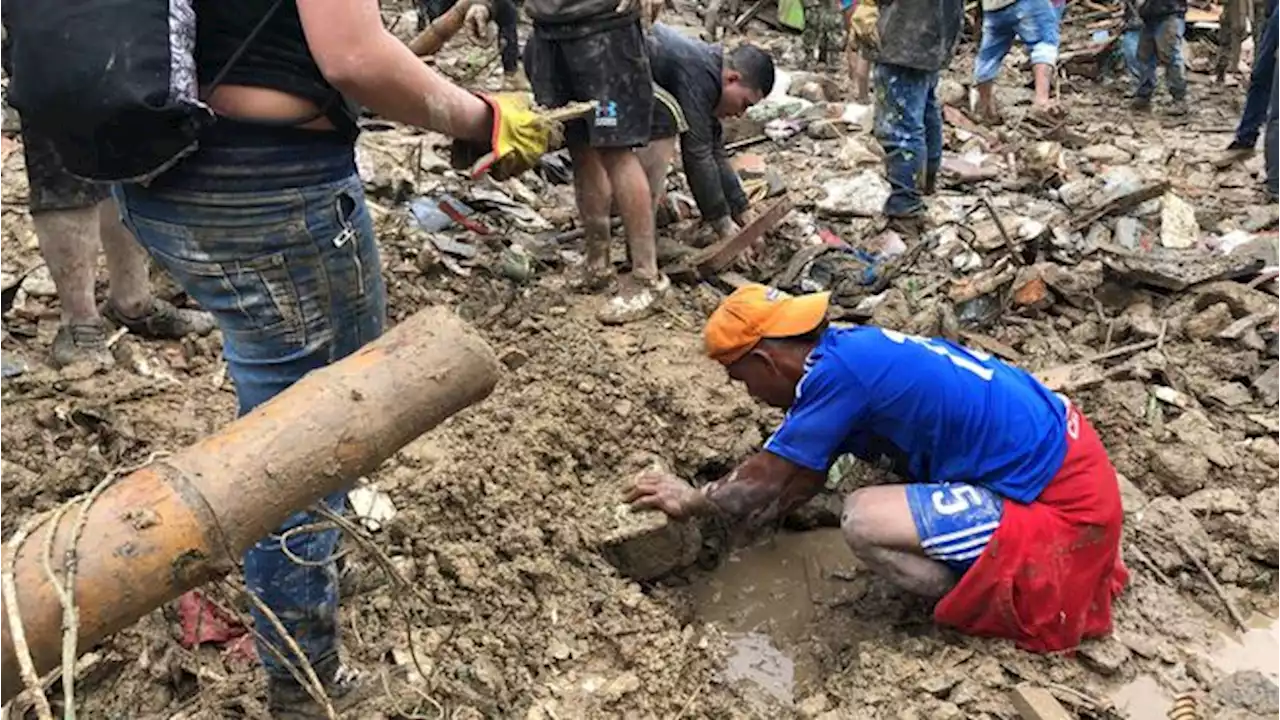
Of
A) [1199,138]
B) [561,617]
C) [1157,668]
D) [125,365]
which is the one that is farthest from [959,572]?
[1199,138]

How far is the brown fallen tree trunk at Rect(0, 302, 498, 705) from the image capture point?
140cm

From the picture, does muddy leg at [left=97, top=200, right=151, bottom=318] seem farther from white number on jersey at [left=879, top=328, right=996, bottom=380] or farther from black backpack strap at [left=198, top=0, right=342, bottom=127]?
white number on jersey at [left=879, top=328, right=996, bottom=380]

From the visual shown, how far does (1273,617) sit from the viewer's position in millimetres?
3701

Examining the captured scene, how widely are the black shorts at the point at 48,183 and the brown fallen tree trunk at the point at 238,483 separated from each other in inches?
95.1

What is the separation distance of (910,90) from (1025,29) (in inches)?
101

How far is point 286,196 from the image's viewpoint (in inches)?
84.8

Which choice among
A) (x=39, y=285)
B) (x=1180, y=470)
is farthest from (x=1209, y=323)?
(x=39, y=285)

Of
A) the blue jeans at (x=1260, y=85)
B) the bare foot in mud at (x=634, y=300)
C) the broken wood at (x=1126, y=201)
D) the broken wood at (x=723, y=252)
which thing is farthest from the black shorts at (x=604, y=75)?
the blue jeans at (x=1260, y=85)

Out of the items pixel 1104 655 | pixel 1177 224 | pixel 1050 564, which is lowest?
pixel 1177 224

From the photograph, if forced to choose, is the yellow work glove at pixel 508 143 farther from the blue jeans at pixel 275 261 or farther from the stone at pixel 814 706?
the stone at pixel 814 706

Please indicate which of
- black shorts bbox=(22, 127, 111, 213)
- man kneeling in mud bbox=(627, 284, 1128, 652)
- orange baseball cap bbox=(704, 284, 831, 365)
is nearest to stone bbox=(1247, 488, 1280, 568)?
man kneeling in mud bbox=(627, 284, 1128, 652)

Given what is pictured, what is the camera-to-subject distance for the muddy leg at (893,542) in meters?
3.27

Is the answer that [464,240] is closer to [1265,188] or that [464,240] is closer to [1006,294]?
[1006,294]

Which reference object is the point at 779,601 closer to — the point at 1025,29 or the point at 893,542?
the point at 893,542
